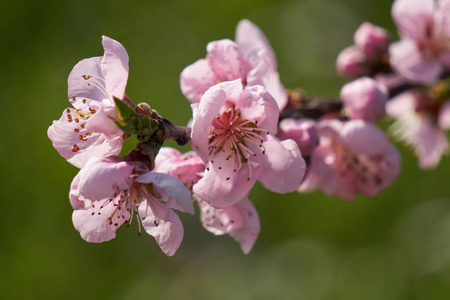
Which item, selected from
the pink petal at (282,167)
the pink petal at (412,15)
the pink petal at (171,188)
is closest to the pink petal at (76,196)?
the pink petal at (171,188)

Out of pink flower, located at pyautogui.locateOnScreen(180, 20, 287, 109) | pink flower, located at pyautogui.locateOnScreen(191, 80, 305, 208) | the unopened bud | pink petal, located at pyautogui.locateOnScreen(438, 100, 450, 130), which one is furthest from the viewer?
pink petal, located at pyautogui.locateOnScreen(438, 100, 450, 130)

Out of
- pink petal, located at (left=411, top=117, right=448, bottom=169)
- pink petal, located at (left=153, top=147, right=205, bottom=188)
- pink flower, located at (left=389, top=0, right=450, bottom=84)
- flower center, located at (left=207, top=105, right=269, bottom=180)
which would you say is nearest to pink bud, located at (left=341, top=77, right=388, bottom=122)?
pink flower, located at (left=389, top=0, right=450, bottom=84)

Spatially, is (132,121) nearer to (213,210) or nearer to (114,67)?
(114,67)

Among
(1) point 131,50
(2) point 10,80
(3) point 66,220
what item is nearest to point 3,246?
(3) point 66,220

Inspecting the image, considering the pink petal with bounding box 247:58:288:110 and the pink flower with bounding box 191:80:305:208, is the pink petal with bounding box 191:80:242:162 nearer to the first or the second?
the pink flower with bounding box 191:80:305:208

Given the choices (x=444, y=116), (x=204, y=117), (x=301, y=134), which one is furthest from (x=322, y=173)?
(x=444, y=116)

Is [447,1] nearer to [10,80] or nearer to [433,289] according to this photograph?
[433,289]
